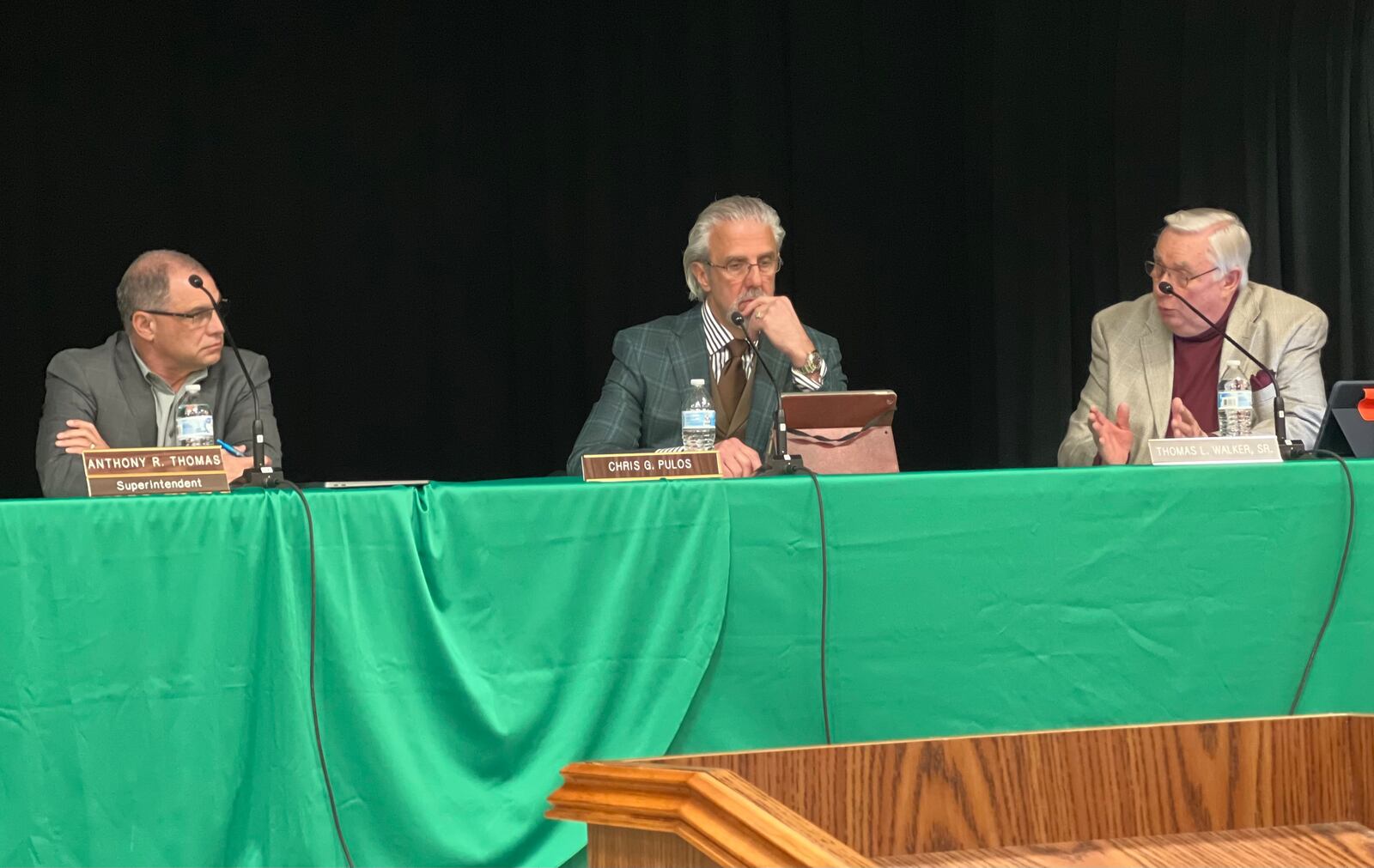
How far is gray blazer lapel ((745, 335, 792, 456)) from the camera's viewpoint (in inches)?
114

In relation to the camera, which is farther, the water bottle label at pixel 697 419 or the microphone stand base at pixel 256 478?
the water bottle label at pixel 697 419

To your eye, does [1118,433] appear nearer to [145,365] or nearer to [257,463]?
[257,463]

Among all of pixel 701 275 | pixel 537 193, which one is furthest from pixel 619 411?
pixel 537 193

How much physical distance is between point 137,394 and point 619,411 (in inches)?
35.8

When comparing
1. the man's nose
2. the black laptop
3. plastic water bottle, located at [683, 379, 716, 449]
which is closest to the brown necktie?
the man's nose

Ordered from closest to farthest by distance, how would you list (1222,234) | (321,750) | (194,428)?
(321,750)
(194,428)
(1222,234)

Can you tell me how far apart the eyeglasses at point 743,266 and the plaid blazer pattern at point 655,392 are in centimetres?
13

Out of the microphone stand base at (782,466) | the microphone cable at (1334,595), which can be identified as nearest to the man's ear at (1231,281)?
the microphone cable at (1334,595)

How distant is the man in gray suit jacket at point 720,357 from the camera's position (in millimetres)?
2855

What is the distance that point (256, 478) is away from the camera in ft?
6.68

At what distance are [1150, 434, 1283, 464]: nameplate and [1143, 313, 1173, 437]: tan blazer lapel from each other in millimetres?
845

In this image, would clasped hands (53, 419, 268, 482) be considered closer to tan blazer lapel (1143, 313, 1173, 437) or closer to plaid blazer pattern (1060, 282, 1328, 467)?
plaid blazer pattern (1060, 282, 1328, 467)

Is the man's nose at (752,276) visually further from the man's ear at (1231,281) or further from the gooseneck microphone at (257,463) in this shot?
the gooseneck microphone at (257,463)

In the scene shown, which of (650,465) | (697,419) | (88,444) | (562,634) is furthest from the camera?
(697,419)
